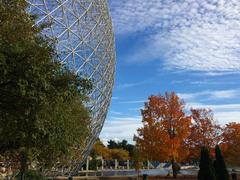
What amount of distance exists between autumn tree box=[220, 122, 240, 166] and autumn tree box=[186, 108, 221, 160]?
1.12 meters

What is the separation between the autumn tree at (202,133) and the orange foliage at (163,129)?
7115mm

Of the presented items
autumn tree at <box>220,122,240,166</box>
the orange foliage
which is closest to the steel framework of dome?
the orange foliage

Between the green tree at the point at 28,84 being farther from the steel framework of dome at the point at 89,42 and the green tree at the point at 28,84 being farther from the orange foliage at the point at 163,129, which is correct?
the orange foliage at the point at 163,129

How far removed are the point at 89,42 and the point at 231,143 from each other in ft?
92.5

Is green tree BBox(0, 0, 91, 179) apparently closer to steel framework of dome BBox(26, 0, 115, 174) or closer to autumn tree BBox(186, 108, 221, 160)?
steel framework of dome BBox(26, 0, 115, 174)

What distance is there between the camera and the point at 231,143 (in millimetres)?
47500

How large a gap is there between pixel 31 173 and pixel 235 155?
31952 mm

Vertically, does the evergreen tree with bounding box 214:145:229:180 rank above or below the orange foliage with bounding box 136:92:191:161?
below

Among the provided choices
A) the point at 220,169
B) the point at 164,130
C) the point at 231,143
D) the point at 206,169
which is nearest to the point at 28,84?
the point at 206,169

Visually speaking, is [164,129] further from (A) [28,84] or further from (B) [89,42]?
(A) [28,84]

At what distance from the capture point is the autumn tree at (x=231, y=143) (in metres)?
46.6

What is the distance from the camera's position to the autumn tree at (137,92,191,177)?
1372 inches

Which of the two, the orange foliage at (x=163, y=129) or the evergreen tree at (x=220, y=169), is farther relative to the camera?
the orange foliage at (x=163, y=129)

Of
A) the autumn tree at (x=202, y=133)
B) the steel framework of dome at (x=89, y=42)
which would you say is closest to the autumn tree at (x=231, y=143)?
the autumn tree at (x=202, y=133)
